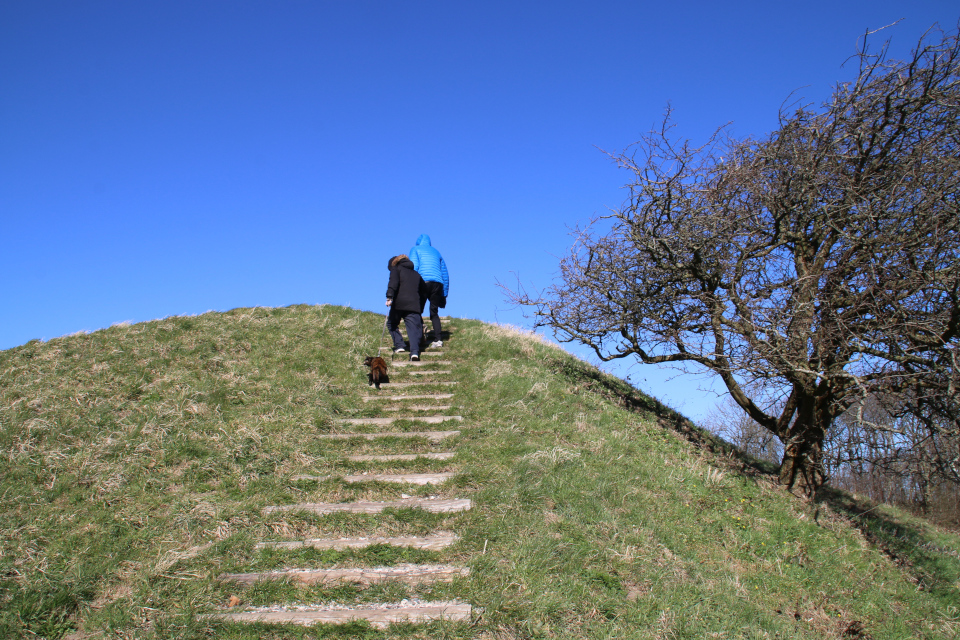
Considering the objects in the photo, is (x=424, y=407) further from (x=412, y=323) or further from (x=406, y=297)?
(x=406, y=297)

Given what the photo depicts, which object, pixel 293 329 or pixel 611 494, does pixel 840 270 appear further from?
pixel 293 329

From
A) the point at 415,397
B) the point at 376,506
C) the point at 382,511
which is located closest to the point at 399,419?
the point at 415,397

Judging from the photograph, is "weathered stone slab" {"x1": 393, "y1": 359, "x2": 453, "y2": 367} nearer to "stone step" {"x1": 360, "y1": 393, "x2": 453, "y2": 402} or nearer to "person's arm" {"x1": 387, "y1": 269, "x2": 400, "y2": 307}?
"person's arm" {"x1": 387, "y1": 269, "x2": 400, "y2": 307}

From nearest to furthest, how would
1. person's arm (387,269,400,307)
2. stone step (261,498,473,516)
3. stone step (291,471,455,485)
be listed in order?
stone step (261,498,473,516) < stone step (291,471,455,485) < person's arm (387,269,400,307)

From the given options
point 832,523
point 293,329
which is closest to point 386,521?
point 832,523

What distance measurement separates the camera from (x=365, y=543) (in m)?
5.46

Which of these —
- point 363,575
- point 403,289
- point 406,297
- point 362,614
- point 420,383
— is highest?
point 403,289

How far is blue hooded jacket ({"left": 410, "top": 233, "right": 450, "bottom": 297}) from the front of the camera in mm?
12477

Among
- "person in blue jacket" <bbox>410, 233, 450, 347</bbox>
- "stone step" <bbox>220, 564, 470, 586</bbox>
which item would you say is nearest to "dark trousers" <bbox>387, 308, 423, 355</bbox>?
"person in blue jacket" <bbox>410, 233, 450, 347</bbox>

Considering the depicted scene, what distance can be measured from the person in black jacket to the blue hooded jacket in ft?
2.25

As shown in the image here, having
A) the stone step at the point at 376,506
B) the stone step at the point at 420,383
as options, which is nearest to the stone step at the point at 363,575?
the stone step at the point at 376,506

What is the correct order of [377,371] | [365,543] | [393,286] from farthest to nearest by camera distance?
[393,286] < [377,371] < [365,543]

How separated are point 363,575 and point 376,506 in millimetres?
1181

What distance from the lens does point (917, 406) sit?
7.15 m
